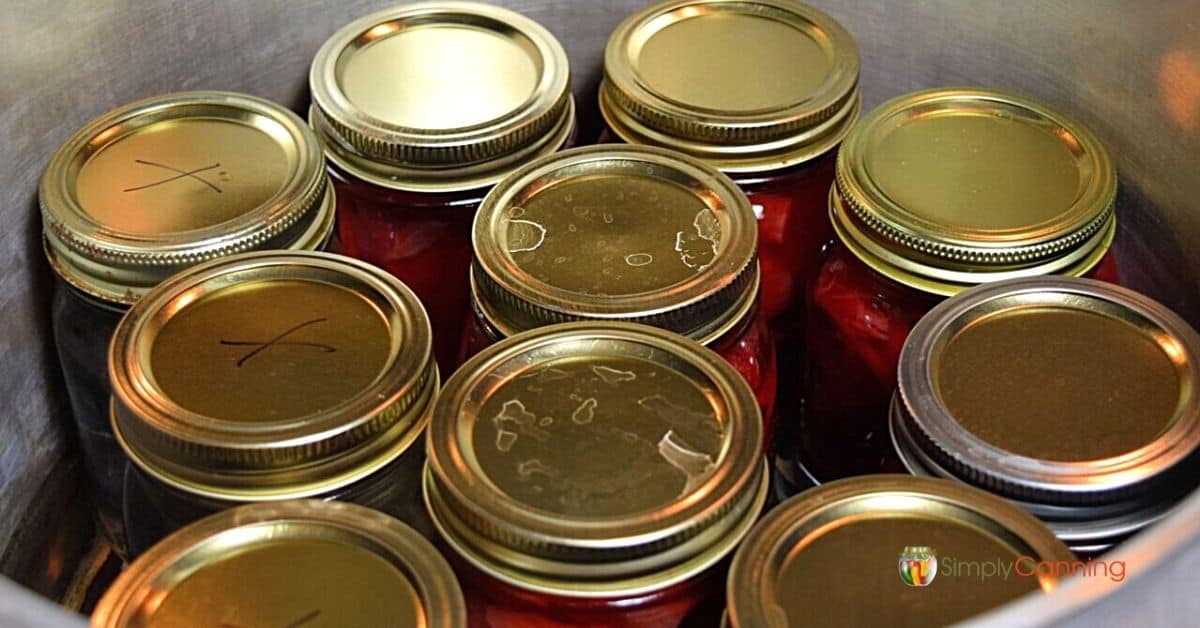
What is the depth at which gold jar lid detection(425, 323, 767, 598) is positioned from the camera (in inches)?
24.7

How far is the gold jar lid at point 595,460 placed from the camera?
627 millimetres

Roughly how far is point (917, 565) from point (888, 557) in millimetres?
13

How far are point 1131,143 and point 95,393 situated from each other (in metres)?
0.73

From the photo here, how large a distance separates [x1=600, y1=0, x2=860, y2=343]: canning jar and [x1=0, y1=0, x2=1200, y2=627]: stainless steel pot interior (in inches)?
5.2

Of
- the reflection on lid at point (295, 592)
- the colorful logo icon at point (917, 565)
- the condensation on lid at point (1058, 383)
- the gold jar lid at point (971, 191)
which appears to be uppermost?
the gold jar lid at point (971, 191)

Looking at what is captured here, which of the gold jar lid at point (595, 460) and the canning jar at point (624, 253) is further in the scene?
the canning jar at point (624, 253)

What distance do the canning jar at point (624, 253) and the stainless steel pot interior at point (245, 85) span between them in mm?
292

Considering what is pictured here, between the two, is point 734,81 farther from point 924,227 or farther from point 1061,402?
point 1061,402

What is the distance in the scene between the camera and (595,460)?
26.3 inches

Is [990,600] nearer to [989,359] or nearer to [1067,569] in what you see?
[1067,569]

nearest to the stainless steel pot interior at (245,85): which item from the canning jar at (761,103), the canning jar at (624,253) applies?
the canning jar at (761,103)

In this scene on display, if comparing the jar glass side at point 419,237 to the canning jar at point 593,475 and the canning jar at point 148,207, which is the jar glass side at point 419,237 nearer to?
the canning jar at point 148,207

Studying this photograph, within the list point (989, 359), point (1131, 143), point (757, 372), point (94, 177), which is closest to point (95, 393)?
point (94, 177)

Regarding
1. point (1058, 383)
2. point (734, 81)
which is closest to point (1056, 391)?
point (1058, 383)
